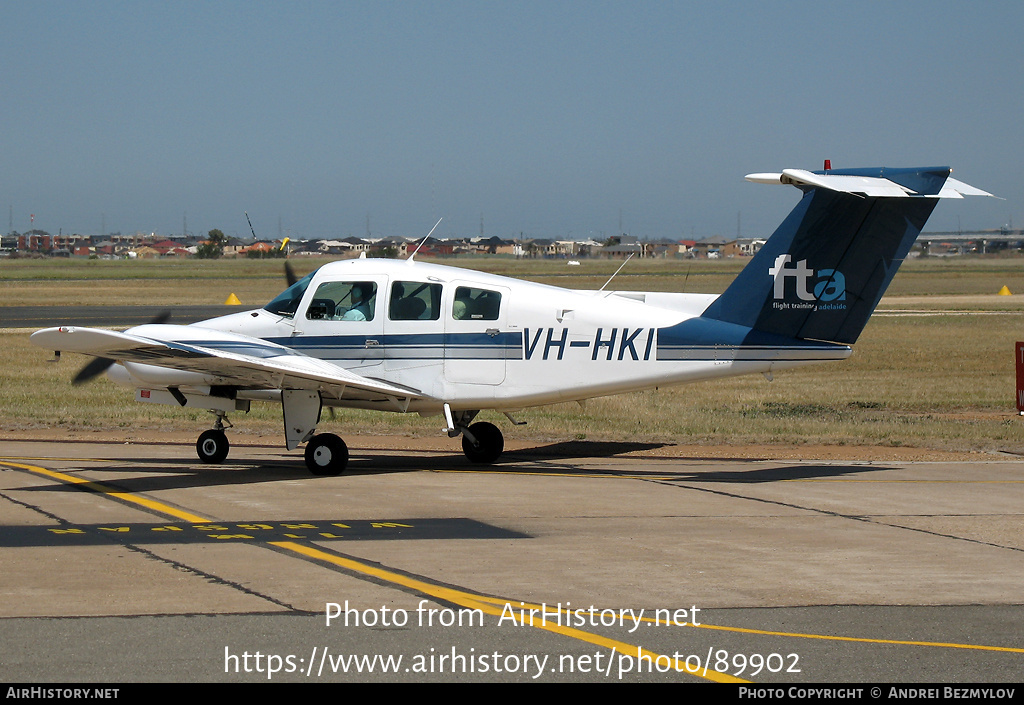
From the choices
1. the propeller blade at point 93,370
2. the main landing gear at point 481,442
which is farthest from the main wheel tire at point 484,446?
the propeller blade at point 93,370

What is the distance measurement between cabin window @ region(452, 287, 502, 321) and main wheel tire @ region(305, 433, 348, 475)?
2254mm

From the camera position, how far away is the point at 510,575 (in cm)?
879

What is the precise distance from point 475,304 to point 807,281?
13.6 ft

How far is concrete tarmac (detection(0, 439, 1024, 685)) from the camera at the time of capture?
6.64 m

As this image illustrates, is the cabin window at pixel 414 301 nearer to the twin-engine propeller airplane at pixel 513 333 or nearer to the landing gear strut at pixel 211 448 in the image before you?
the twin-engine propeller airplane at pixel 513 333

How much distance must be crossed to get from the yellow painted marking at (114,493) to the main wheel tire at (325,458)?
2361 millimetres

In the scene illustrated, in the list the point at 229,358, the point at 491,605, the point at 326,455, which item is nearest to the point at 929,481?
the point at 326,455

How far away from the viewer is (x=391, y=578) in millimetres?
8648

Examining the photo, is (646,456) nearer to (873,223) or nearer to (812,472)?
(812,472)

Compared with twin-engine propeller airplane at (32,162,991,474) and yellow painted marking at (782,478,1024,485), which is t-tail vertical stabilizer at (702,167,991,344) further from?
yellow painted marking at (782,478,1024,485)

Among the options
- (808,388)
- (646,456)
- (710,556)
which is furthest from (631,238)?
(710,556)

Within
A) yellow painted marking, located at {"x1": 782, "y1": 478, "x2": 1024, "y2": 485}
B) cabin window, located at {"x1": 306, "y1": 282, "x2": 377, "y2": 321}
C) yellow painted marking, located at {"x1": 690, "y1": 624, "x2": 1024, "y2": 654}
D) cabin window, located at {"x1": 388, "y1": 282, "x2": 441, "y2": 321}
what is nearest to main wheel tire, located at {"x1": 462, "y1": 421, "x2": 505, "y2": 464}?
cabin window, located at {"x1": 388, "y1": 282, "x2": 441, "y2": 321}

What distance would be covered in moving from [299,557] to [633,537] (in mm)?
3078

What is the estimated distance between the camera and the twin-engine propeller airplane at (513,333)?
13320 millimetres
